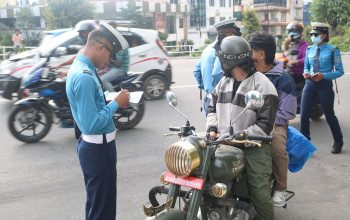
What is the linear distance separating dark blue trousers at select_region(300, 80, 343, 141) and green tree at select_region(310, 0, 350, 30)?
1329 inches

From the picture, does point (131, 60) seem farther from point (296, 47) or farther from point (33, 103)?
point (296, 47)

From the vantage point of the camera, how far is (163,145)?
604 cm

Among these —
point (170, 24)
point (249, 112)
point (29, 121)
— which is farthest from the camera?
point (170, 24)

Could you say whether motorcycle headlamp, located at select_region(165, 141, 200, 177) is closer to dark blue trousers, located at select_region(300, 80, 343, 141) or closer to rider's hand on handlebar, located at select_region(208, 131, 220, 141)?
rider's hand on handlebar, located at select_region(208, 131, 220, 141)

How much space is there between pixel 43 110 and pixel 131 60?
351 cm

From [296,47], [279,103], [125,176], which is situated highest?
[296,47]

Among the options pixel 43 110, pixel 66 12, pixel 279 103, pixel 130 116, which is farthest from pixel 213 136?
pixel 66 12

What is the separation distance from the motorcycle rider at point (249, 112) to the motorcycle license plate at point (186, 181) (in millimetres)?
464

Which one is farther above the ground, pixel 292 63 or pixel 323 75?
pixel 292 63

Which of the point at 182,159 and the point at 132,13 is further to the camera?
the point at 132,13

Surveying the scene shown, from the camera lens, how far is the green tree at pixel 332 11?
3588 centimetres

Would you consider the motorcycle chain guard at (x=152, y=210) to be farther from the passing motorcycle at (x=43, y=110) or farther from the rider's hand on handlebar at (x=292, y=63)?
the rider's hand on handlebar at (x=292, y=63)

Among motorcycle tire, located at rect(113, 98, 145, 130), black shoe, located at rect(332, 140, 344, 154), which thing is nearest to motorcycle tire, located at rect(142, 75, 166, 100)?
motorcycle tire, located at rect(113, 98, 145, 130)

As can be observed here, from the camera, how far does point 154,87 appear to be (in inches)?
384
